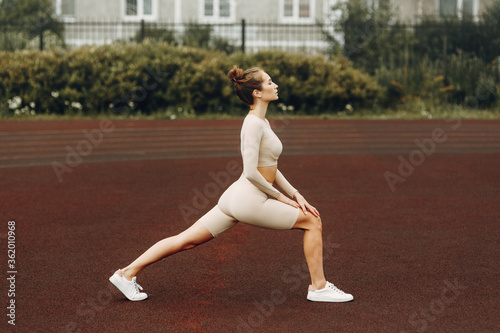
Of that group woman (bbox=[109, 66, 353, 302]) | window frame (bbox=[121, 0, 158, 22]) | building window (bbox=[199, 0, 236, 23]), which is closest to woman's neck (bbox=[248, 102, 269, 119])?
woman (bbox=[109, 66, 353, 302])

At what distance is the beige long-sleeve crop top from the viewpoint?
489cm

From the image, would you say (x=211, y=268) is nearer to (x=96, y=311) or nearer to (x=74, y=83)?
(x=96, y=311)

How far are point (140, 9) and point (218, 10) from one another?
125 inches

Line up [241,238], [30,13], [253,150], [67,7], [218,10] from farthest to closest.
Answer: [67,7]
[218,10]
[30,13]
[241,238]
[253,150]

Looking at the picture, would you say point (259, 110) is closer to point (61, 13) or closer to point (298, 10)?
point (298, 10)

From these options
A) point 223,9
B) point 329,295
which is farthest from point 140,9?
point 329,295

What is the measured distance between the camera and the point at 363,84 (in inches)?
734

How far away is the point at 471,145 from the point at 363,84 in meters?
4.32

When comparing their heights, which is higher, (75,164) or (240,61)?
(240,61)

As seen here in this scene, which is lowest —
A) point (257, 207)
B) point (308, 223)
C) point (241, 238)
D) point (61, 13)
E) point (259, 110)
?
point (241, 238)

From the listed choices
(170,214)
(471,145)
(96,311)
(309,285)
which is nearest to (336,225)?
(170,214)

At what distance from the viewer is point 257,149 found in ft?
16.1

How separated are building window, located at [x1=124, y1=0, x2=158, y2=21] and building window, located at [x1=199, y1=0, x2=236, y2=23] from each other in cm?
198

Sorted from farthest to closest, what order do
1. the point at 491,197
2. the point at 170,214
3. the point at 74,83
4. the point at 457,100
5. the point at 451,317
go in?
the point at 457,100 → the point at 74,83 → the point at 491,197 → the point at 170,214 → the point at 451,317
